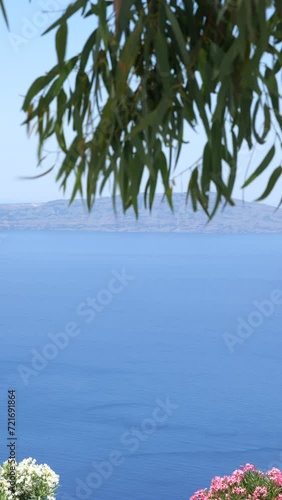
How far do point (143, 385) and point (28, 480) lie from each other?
3582 cm

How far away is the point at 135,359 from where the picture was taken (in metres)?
45.2

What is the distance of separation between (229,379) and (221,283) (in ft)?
117

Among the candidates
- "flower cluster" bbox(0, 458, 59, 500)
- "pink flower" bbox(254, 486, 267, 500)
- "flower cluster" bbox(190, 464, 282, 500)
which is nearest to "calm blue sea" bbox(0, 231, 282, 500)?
"flower cluster" bbox(0, 458, 59, 500)

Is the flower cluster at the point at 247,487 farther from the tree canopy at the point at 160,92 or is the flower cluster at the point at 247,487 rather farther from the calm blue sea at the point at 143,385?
the calm blue sea at the point at 143,385

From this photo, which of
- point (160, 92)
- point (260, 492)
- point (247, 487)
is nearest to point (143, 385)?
point (247, 487)

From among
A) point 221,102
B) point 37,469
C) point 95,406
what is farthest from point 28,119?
point 95,406

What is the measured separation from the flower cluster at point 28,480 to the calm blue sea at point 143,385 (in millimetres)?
21025

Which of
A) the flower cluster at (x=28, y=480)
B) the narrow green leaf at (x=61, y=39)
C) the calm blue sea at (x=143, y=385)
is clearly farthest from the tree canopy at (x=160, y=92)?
the calm blue sea at (x=143, y=385)

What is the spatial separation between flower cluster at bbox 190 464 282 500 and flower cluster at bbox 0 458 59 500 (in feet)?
5.16

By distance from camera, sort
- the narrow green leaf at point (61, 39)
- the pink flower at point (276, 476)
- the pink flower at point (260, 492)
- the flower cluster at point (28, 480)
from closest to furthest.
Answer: the narrow green leaf at point (61, 39)
the pink flower at point (260, 492)
the pink flower at point (276, 476)
the flower cluster at point (28, 480)

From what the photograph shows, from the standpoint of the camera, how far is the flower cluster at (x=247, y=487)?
16.8ft

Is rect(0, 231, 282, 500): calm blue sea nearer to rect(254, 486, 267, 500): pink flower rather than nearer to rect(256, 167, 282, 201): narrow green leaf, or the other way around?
rect(254, 486, 267, 500): pink flower

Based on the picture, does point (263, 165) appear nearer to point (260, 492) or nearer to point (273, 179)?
point (273, 179)

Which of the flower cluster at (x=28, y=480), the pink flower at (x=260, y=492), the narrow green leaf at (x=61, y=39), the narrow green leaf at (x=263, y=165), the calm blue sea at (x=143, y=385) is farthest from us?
the calm blue sea at (x=143, y=385)
